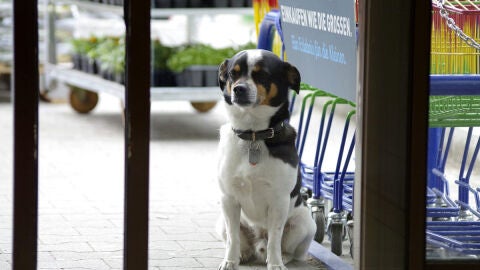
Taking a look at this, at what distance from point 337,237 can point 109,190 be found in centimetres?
227

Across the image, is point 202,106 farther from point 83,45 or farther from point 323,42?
point 323,42

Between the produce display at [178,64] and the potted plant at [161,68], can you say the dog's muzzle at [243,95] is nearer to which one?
the produce display at [178,64]

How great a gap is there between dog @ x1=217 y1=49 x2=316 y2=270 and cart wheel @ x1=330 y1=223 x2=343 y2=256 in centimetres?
37

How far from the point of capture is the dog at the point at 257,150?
4.15 meters

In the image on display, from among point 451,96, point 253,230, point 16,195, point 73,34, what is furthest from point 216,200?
point 73,34

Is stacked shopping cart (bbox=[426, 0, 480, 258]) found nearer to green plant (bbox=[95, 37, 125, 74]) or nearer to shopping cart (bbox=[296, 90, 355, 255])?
shopping cart (bbox=[296, 90, 355, 255])

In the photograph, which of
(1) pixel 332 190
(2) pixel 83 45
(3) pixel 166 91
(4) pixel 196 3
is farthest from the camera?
(2) pixel 83 45

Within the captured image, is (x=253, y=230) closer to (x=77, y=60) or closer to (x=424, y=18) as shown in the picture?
(x=424, y=18)

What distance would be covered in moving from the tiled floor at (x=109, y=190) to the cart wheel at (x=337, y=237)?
15 cm

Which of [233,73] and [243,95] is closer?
[243,95]

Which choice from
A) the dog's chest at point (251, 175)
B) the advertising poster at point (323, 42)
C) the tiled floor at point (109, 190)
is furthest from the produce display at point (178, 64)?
the dog's chest at point (251, 175)

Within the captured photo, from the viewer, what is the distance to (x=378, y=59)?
3178 mm

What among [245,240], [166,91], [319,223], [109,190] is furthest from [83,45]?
Answer: [245,240]

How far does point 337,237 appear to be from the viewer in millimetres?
4617
